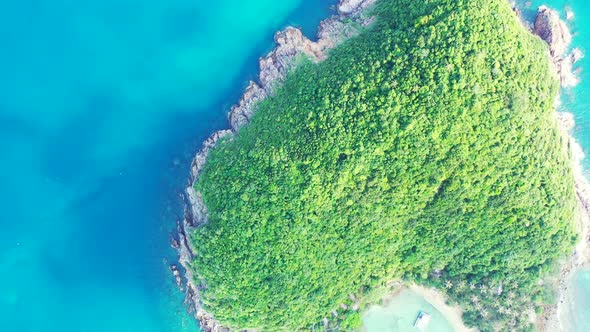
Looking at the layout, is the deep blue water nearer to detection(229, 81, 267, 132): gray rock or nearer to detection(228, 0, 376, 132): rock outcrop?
detection(228, 0, 376, 132): rock outcrop

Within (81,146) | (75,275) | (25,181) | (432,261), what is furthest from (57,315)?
(432,261)

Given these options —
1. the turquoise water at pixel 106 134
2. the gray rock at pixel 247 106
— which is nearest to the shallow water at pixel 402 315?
the turquoise water at pixel 106 134

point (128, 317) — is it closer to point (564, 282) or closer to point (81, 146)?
point (81, 146)

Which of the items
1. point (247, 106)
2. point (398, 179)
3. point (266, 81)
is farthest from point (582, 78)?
point (247, 106)

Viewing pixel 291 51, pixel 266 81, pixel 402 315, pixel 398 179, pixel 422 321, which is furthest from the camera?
pixel 402 315

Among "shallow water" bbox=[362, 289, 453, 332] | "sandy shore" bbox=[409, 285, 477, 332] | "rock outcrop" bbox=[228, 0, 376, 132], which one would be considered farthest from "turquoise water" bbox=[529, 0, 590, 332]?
"shallow water" bbox=[362, 289, 453, 332]

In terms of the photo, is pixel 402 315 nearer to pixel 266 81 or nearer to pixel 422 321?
pixel 422 321

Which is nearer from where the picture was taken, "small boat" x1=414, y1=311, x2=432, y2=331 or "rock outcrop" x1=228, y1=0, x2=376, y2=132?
"rock outcrop" x1=228, y1=0, x2=376, y2=132
